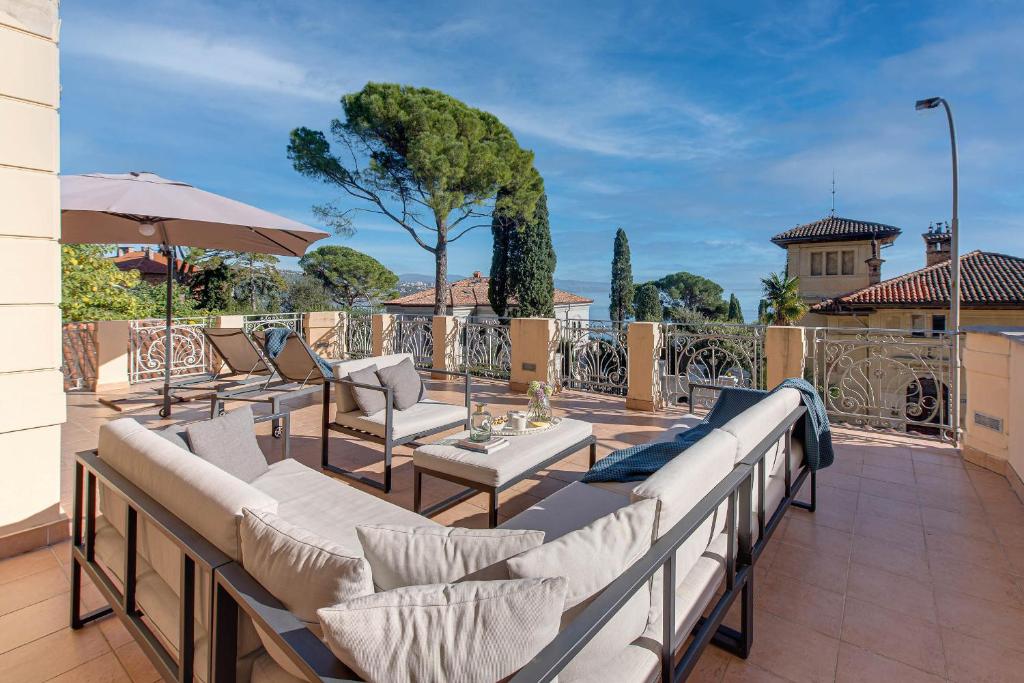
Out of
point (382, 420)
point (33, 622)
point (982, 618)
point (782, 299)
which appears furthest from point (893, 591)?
point (782, 299)

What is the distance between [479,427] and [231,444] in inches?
56.4

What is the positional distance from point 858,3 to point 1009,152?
22269 mm

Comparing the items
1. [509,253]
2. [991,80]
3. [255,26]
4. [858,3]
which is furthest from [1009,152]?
[255,26]

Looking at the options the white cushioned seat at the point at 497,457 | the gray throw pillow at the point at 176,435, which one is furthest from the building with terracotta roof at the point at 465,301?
the gray throw pillow at the point at 176,435

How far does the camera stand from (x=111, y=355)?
6594mm

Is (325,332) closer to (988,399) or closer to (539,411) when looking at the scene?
(539,411)

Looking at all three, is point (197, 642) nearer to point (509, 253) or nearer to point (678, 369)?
point (678, 369)

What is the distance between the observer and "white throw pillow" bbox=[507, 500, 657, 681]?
1.08 metres

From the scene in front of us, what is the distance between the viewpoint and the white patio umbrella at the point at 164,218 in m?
3.61

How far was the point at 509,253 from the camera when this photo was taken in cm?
1811

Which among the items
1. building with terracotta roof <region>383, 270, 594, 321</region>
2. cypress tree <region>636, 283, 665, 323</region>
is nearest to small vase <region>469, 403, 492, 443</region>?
building with terracotta roof <region>383, 270, 594, 321</region>

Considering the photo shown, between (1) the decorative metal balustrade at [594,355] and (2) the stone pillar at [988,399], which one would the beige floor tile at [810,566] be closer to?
(2) the stone pillar at [988,399]

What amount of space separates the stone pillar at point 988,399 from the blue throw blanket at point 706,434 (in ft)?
5.99

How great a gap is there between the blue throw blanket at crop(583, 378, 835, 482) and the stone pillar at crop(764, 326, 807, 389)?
6.79 feet
